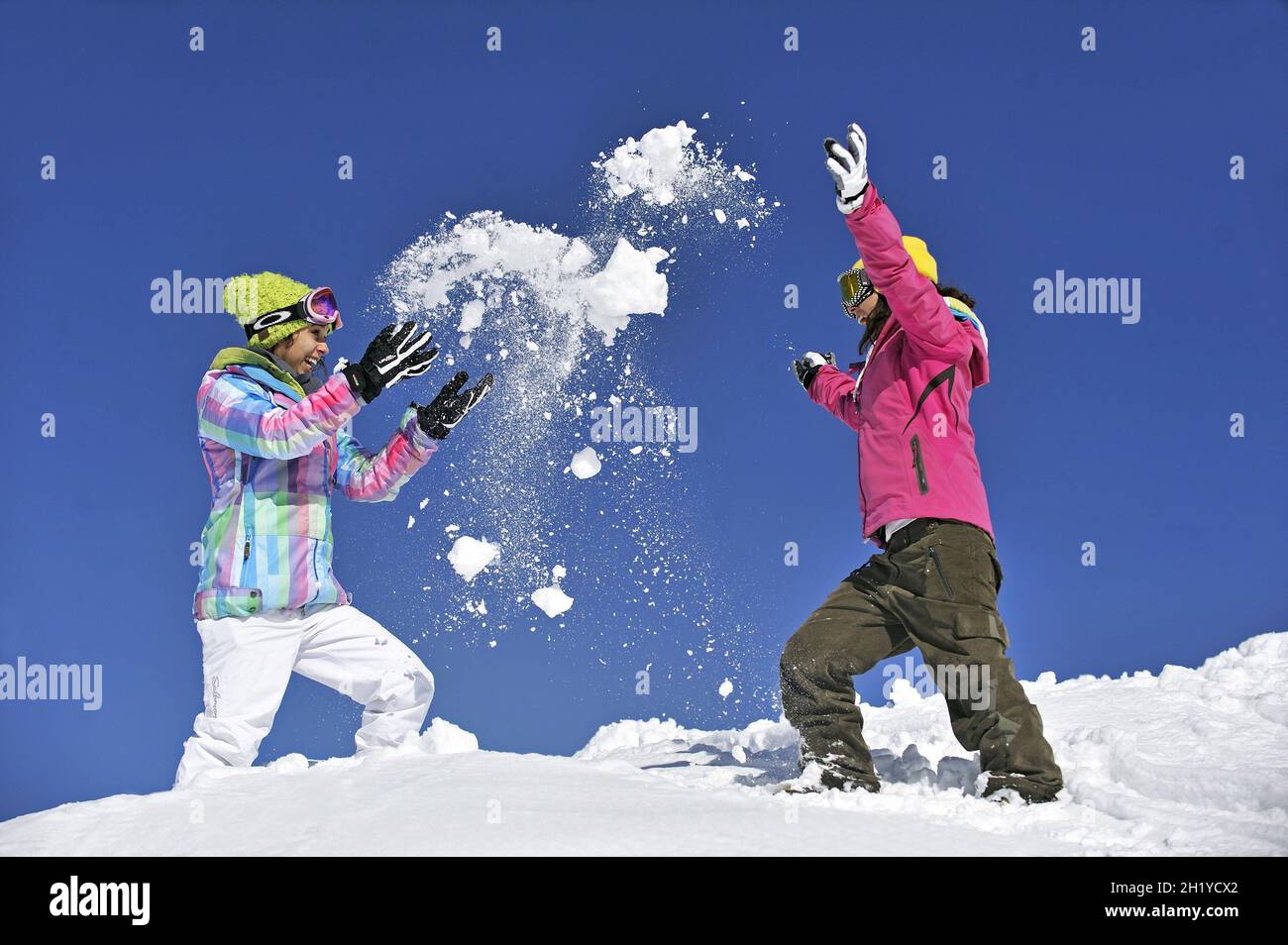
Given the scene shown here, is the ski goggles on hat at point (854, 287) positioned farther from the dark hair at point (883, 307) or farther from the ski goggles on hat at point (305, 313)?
the ski goggles on hat at point (305, 313)

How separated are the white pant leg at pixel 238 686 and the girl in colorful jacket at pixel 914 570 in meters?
2.11

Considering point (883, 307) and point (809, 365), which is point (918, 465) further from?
point (809, 365)

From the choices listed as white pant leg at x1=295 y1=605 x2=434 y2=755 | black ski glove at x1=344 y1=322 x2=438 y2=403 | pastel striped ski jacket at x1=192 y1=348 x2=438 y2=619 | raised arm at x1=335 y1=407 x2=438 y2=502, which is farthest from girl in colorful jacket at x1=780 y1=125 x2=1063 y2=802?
raised arm at x1=335 y1=407 x2=438 y2=502

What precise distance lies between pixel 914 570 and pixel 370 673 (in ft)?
8.15

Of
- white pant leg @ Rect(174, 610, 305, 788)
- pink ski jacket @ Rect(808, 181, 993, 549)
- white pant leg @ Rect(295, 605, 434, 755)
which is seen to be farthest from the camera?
white pant leg @ Rect(295, 605, 434, 755)

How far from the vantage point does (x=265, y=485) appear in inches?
185

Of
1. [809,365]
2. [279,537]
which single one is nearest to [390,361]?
[279,537]

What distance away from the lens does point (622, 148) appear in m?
6.94

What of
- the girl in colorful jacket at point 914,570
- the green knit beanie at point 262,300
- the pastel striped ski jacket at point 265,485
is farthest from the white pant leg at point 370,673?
A: the girl in colorful jacket at point 914,570

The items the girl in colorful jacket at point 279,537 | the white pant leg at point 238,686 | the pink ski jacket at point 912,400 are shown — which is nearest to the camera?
the pink ski jacket at point 912,400

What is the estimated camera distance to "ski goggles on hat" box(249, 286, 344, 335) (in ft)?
16.3

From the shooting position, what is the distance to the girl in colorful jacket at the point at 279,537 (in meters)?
4.50

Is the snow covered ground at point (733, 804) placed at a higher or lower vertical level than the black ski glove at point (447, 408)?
lower

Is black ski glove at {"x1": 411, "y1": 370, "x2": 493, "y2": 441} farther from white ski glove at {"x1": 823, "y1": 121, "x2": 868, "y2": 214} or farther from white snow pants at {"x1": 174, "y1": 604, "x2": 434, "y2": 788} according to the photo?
white ski glove at {"x1": 823, "y1": 121, "x2": 868, "y2": 214}
